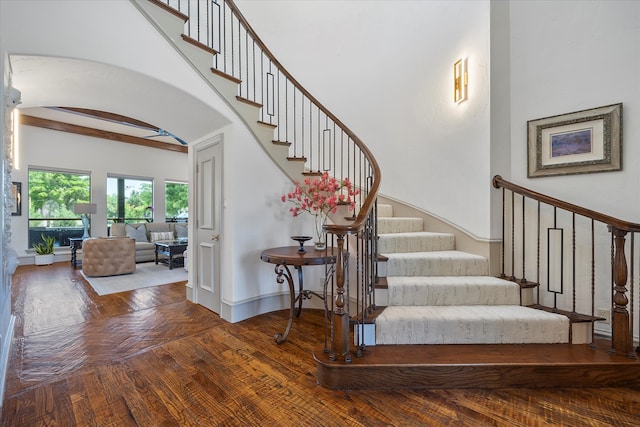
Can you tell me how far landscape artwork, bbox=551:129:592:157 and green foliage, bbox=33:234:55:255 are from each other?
930 centimetres

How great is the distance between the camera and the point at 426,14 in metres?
3.78

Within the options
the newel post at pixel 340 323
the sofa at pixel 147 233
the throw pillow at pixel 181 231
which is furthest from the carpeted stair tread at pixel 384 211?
the throw pillow at pixel 181 231

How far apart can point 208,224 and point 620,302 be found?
12.6 feet

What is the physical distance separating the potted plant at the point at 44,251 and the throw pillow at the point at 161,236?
204 cm

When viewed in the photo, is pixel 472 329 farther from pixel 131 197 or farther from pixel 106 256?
pixel 131 197

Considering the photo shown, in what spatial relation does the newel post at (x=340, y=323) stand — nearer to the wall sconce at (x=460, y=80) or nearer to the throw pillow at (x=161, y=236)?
the wall sconce at (x=460, y=80)

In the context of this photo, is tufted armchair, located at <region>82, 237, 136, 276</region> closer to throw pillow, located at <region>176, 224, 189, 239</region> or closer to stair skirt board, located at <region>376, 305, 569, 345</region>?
throw pillow, located at <region>176, 224, 189, 239</region>

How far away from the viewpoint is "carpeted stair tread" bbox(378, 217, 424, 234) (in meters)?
3.49

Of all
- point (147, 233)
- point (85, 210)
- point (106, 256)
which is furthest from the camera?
point (147, 233)

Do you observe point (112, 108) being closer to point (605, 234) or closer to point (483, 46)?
point (483, 46)

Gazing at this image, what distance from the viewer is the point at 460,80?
Result: 326cm

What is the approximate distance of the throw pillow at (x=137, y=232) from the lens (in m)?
7.16

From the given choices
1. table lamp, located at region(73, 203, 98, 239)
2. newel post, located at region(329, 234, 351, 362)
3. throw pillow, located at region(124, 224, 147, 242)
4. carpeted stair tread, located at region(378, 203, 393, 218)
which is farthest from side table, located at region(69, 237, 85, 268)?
newel post, located at region(329, 234, 351, 362)

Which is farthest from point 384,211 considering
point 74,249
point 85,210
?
point 85,210
